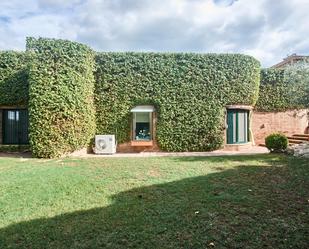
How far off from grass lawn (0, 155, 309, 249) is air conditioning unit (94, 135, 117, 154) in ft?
17.7

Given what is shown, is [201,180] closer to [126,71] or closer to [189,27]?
[126,71]

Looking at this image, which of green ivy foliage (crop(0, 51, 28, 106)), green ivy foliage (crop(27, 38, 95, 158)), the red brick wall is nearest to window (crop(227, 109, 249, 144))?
the red brick wall

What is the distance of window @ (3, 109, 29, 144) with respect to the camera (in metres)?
16.5

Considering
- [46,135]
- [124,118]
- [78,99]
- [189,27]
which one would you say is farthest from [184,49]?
[46,135]

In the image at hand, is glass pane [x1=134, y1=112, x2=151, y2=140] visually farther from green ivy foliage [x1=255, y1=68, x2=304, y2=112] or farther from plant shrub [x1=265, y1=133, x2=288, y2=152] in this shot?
green ivy foliage [x1=255, y1=68, x2=304, y2=112]

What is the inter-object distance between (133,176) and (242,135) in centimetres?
1056

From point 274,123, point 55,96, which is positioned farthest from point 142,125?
point 274,123

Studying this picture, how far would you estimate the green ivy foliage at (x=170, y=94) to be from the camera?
16312mm

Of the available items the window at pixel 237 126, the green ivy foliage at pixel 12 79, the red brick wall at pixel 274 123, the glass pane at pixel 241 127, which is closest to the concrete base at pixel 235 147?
the window at pixel 237 126

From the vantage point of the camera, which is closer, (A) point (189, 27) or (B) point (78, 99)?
(B) point (78, 99)

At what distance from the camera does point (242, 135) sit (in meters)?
18.0

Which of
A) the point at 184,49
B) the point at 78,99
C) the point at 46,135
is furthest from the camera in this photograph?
the point at 184,49

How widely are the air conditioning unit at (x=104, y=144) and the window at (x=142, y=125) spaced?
4.75 ft

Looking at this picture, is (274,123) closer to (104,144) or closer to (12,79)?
(104,144)
